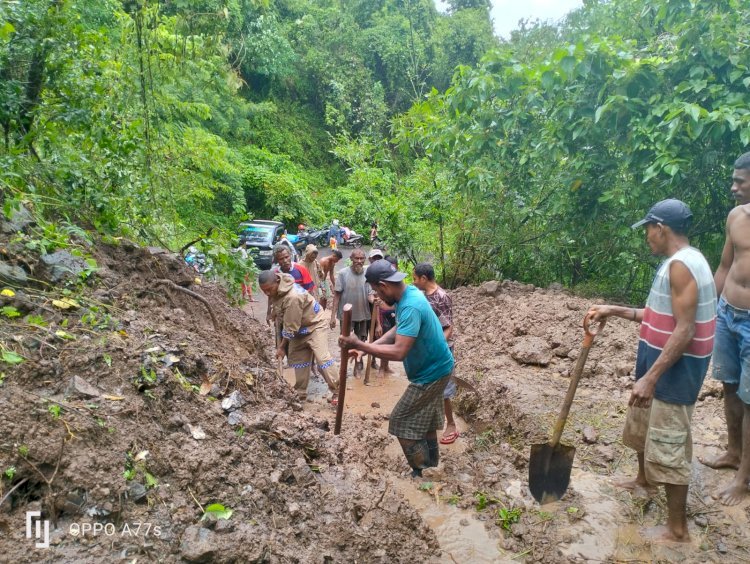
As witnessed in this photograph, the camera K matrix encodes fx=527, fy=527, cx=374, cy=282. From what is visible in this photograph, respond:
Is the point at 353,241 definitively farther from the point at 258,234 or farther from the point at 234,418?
the point at 234,418

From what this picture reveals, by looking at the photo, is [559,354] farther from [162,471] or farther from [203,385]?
[162,471]

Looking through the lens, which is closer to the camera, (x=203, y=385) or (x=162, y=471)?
(x=162, y=471)

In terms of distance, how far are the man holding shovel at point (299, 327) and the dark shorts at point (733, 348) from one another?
3902 mm

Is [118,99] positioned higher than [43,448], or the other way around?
[118,99]

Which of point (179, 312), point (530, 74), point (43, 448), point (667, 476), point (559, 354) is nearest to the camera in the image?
point (43, 448)

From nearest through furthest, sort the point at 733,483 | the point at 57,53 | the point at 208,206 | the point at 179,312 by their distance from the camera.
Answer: the point at 733,483 → the point at 179,312 → the point at 57,53 → the point at 208,206

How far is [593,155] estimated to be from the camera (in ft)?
24.2

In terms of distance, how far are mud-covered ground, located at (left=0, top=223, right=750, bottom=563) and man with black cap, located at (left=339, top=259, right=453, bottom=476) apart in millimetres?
395

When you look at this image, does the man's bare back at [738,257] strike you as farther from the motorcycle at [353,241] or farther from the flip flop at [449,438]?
the motorcycle at [353,241]

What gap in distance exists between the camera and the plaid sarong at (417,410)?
4141 mm

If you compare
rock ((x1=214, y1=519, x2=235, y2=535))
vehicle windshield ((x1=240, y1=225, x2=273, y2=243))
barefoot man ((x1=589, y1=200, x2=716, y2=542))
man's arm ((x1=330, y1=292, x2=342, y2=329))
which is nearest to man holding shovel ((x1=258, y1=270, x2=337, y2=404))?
man's arm ((x1=330, y1=292, x2=342, y2=329))

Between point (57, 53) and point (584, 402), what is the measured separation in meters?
6.62

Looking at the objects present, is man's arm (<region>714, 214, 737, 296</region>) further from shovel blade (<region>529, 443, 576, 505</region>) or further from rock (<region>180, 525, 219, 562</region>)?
rock (<region>180, 525, 219, 562</region>)

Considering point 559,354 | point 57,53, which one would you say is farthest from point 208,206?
point 559,354
